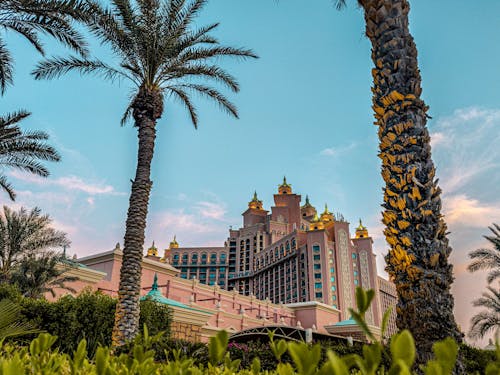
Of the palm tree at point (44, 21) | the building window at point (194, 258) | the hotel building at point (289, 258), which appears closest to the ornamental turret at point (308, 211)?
the hotel building at point (289, 258)

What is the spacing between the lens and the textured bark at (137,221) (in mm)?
10453

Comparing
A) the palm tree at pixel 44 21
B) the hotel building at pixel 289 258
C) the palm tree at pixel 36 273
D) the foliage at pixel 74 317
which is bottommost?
the foliage at pixel 74 317

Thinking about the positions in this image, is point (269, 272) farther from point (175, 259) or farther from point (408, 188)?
point (408, 188)

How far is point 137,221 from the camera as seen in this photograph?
36.7 ft

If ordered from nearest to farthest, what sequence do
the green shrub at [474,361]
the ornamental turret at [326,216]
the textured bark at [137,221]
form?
1. the green shrub at [474,361]
2. the textured bark at [137,221]
3. the ornamental turret at [326,216]

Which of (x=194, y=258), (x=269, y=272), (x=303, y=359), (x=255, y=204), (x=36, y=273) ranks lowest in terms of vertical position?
(x=303, y=359)

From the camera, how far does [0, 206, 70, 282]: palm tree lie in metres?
18.1

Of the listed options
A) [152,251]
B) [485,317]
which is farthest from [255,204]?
[485,317]

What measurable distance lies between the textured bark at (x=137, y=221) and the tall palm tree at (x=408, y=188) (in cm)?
708

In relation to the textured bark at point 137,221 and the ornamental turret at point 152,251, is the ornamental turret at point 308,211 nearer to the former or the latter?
the ornamental turret at point 152,251

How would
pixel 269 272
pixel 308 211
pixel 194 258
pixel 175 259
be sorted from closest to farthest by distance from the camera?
pixel 269 272 → pixel 194 258 → pixel 175 259 → pixel 308 211

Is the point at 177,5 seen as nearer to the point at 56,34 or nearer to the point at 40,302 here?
the point at 56,34

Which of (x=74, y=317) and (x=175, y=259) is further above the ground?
(x=175, y=259)

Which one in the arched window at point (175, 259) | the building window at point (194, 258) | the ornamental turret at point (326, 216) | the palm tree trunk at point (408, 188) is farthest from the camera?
the arched window at point (175, 259)
